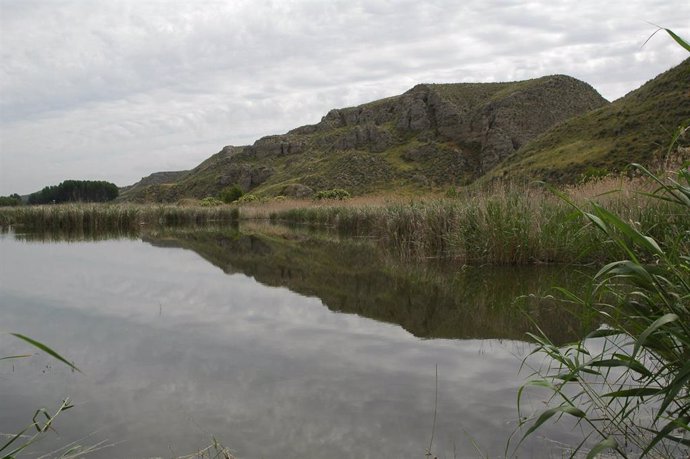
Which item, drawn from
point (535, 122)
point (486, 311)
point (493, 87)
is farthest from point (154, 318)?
point (493, 87)

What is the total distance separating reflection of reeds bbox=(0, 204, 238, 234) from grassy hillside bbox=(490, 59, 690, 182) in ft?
66.9

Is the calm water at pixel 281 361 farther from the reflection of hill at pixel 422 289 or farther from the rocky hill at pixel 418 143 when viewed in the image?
the rocky hill at pixel 418 143

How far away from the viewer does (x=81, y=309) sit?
22.1ft

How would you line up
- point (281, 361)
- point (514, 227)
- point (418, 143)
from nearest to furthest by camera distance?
point (281, 361), point (514, 227), point (418, 143)

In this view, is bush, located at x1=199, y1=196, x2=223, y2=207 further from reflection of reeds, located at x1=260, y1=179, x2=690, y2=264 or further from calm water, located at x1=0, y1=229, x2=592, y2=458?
calm water, located at x1=0, y1=229, x2=592, y2=458

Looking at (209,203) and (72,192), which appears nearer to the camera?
(209,203)

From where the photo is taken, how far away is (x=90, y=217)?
26812 mm

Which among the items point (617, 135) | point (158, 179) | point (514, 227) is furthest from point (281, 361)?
point (158, 179)

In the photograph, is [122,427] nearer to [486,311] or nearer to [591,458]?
[591,458]

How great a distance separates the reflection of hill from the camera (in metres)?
5.40

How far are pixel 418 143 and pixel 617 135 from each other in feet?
148

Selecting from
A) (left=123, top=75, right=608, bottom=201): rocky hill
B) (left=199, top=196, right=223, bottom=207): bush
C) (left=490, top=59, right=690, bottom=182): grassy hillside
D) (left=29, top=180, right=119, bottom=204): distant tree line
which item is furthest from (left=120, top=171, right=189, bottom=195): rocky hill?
(left=490, top=59, right=690, bottom=182): grassy hillside

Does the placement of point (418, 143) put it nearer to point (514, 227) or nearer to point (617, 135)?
point (617, 135)

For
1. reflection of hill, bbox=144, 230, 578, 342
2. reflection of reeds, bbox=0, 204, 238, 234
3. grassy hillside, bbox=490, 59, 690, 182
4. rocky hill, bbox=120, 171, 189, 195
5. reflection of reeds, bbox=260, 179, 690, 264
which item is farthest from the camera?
rocky hill, bbox=120, 171, 189, 195
